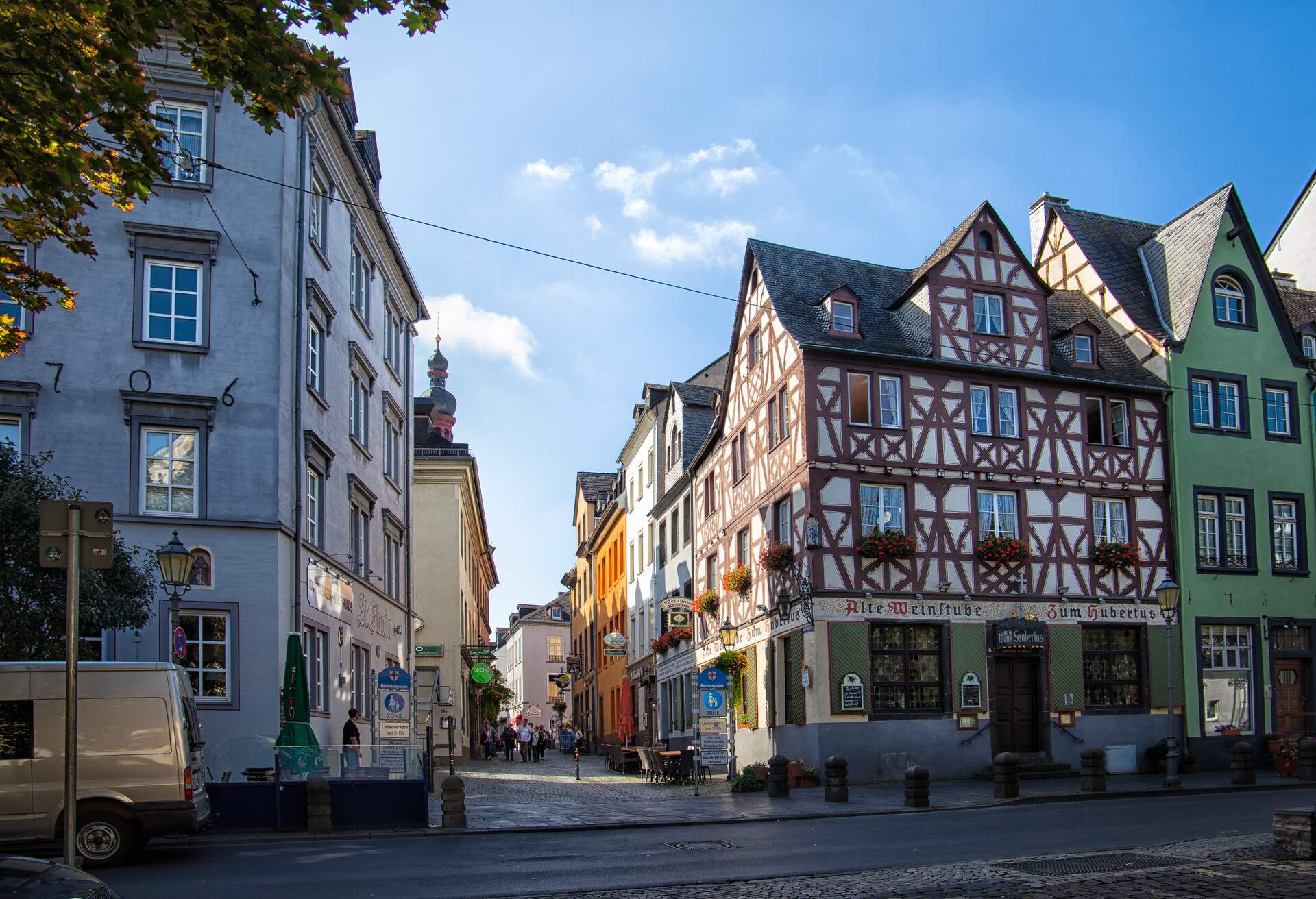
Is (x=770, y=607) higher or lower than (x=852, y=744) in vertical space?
higher

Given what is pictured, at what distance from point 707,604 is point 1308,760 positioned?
15.2 metres

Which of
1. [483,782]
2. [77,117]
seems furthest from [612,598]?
[77,117]

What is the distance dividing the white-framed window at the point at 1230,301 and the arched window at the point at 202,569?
2430 cm

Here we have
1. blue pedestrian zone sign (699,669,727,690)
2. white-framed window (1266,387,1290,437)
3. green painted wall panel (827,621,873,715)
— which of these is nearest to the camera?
blue pedestrian zone sign (699,669,727,690)

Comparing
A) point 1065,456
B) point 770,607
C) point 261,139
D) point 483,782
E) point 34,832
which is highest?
point 261,139

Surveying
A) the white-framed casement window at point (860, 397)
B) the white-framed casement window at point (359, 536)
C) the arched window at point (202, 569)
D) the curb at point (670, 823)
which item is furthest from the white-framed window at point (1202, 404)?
the arched window at point (202, 569)

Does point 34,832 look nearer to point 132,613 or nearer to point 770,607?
point 132,613

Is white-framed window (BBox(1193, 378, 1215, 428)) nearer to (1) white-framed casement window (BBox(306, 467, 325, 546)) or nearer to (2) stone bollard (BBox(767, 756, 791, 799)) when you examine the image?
(2) stone bollard (BBox(767, 756, 791, 799))

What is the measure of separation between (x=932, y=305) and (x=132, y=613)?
1796cm

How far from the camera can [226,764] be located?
1723 centimetres

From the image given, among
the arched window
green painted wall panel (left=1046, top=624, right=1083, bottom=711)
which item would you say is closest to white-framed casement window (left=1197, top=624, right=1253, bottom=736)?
green painted wall panel (left=1046, top=624, right=1083, bottom=711)

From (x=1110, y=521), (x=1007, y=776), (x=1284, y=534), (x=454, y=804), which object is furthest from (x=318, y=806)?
(x=1284, y=534)

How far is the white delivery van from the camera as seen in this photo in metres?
13.7

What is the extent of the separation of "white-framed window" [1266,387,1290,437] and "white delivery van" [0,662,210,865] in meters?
27.5
